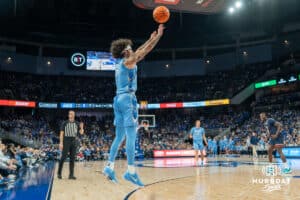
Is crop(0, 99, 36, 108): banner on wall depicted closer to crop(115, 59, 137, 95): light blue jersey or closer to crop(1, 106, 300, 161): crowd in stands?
crop(1, 106, 300, 161): crowd in stands

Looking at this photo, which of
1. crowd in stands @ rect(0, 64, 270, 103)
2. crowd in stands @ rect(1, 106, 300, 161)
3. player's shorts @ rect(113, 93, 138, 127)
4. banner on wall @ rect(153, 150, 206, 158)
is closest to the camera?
player's shorts @ rect(113, 93, 138, 127)

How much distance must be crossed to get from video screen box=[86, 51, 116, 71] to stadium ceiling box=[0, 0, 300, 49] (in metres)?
1.74

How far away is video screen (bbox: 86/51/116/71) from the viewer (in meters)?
33.1

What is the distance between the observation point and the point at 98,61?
109ft

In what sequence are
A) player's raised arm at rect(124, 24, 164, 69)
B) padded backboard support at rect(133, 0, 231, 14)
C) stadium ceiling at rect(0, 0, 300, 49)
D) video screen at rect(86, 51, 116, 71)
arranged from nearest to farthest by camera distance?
player's raised arm at rect(124, 24, 164, 69)
padded backboard support at rect(133, 0, 231, 14)
stadium ceiling at rect(0, 0, 300, 49)
video screen at rect(86, 51, 116, 71)

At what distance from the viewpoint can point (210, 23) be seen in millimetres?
30984

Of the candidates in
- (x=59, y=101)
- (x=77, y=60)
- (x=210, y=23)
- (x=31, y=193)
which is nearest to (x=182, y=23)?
(x=210, y=23)

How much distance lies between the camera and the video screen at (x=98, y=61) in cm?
3312

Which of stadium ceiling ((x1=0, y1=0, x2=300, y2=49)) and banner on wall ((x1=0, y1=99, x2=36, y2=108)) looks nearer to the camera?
stadium ceiling ((x1=0, y1=0, x2=300, y2=49))

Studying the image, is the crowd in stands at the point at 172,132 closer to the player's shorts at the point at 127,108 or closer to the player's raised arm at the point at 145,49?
the player's shorts at the point at 127,108

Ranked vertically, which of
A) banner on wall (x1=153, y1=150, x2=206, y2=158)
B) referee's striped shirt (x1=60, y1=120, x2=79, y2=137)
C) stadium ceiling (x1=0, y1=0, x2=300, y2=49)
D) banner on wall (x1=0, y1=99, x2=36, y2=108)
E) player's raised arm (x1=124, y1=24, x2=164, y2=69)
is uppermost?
stadium ceiling (x1=0, y1=0, x2=300, y2=49)

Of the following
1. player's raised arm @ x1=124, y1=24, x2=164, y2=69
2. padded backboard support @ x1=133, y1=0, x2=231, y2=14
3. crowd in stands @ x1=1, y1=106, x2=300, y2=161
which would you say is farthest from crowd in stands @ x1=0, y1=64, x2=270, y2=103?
player's raised arm @ x1=124, y1=24, x2=164, y2=69

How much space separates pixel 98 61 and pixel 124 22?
638 centimetres

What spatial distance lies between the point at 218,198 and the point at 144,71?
3284 cm
